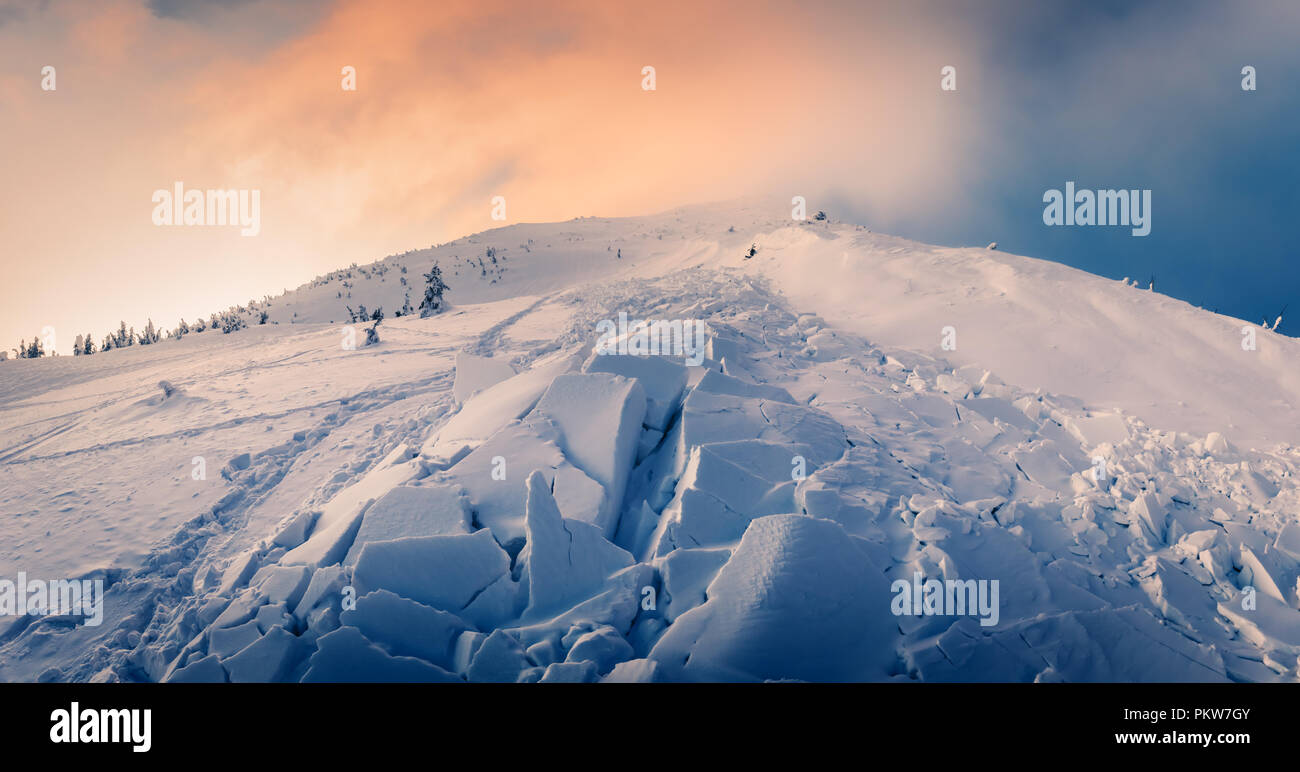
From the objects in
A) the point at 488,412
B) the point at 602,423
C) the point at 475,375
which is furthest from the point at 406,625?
the point at 475,375

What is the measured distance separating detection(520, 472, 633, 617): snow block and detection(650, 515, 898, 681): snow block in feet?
2.86

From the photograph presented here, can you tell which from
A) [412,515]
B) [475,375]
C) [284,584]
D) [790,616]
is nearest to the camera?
[790,616]

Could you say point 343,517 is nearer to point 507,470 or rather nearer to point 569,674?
point 507,470

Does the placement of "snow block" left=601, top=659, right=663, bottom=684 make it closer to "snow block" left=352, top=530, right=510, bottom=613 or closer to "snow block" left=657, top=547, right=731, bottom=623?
"snow block" left=657, top=547, right=731, bottom=623

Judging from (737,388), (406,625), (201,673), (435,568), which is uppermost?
(737,388)

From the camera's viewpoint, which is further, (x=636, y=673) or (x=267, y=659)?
(x=267, y=659)

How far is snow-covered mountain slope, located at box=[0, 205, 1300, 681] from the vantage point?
3.56 meters

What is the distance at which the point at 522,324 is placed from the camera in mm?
12898

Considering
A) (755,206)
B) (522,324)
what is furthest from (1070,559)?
(755,206)

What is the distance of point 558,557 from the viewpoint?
4148 millimetres

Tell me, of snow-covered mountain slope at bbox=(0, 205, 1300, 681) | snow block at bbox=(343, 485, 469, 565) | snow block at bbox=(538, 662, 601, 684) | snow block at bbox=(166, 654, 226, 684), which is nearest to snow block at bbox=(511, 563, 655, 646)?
snow-covered mountain slope at bbox=(0, 205, 1300, 681)

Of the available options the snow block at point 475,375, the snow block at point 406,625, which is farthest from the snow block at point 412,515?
the snow block at point 475,375

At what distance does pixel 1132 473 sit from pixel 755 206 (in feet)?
130

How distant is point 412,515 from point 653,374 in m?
3.34
